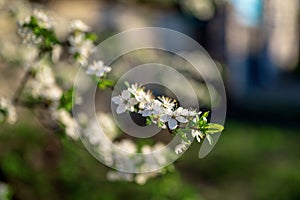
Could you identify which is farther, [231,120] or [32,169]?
[231,120]

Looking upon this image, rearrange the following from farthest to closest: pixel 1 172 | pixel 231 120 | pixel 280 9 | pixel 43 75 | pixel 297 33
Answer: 1. pixel 297 33
2. pixel 280 9
3. pixel 231 120
4. pixel 1 172
5. pixel 43 75

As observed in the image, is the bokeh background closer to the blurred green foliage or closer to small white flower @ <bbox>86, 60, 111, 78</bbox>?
the blurred green foliage

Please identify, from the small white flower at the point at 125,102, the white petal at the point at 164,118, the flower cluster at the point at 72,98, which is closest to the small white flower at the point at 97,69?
the flower cluster at the point at 72,98

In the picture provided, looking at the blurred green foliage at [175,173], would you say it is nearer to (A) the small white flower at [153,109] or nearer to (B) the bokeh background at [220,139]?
(B) the bokeh background at [220,139]

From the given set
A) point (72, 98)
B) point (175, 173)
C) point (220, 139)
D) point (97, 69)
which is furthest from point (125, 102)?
point (220, 139)

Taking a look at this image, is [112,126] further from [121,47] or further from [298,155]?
[298,155]

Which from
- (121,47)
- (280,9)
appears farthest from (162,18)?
(121,47)

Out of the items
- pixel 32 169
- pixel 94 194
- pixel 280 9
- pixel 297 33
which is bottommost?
pixel 94 194
